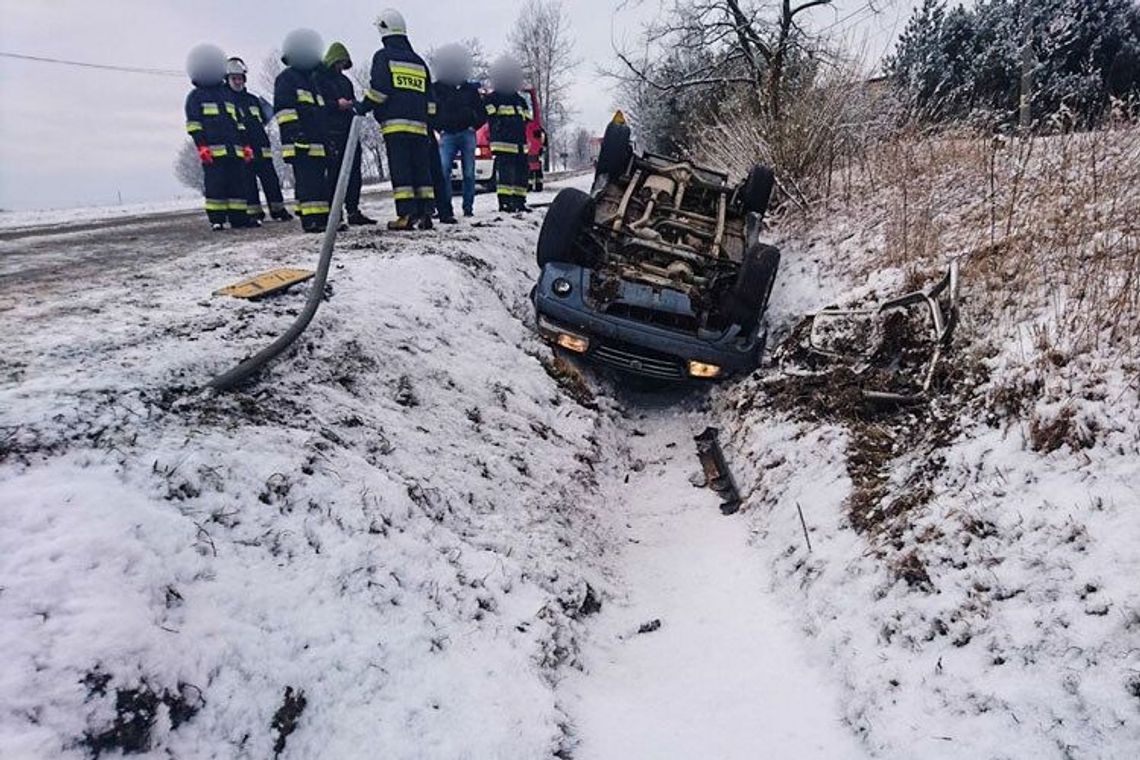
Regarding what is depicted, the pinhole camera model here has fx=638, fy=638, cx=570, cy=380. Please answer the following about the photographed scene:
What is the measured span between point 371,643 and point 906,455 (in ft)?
8.23

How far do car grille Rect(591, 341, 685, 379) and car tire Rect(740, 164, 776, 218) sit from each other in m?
2.16

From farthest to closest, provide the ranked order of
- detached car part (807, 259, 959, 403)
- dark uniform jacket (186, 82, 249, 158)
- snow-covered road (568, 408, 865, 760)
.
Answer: dark uniform jacket (186, 82, 249, 158) < detached car part (807, 259, 959, 403) < snow-covered road (568, 408, 865, 760)

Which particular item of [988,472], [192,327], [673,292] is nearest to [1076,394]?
[988,472]

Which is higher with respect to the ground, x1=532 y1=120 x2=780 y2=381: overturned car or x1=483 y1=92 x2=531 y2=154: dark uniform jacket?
x1=483 y1=92 x2=531 y2=154: dark uniform jacket

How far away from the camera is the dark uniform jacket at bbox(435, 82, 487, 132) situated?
7445mm

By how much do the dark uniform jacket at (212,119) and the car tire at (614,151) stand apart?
4.11 m

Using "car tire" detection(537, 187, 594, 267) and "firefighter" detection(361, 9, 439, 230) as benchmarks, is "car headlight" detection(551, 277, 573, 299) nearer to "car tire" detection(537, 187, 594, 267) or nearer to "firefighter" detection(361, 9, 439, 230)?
"car tire" detection(537, 187, 594, 267)

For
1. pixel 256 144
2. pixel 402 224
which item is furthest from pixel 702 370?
pixel 256 144

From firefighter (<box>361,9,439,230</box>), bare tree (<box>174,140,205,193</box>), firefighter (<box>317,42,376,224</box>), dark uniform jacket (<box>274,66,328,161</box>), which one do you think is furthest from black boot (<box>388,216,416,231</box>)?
bare tree (<box>174,140,205,193</box>)

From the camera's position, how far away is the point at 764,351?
4.84 meters

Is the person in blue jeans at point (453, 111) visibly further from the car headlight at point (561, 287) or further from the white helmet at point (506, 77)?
the car headlight at point (561, 287)

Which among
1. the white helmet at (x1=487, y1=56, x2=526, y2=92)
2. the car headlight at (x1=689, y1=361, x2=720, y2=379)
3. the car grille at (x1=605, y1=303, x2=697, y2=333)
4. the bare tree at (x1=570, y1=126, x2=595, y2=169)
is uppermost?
the bare tree at (x1=570, y1=126, x2=595, y2=169)

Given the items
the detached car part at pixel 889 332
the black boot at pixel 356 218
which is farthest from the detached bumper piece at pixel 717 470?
the black boot at pixel 356 218

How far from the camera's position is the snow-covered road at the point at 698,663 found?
2211 mm
